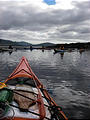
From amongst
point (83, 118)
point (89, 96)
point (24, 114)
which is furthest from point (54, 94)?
point (24, 114)

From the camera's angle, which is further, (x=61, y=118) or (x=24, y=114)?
(x=61, y=118)

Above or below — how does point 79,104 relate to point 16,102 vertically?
below

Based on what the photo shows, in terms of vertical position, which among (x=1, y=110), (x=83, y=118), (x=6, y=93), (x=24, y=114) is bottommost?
(x=83, y=118)

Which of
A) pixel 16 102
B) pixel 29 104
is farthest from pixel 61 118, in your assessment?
pixel 16 102

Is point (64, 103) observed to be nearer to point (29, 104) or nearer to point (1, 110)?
point (29, 104)

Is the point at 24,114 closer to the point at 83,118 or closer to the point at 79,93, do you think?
the point at 83,118

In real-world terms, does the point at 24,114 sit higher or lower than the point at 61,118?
higher

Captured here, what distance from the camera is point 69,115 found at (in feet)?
23.5

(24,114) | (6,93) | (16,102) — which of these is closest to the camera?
(24,114)

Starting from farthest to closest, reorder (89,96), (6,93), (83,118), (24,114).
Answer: (89,96), (83,118), (6,93), (24,114)

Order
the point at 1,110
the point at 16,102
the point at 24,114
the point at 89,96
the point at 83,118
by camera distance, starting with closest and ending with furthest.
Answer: the point at 1,110
the point at 24,114
the point at 16,102
the point at 83,118
the point at 89,96

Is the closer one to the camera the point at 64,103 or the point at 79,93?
the point at 64,103

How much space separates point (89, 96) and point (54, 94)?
292cm

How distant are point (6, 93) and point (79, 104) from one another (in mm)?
5670
